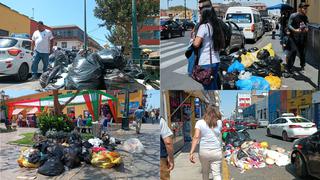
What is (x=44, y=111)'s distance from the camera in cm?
537

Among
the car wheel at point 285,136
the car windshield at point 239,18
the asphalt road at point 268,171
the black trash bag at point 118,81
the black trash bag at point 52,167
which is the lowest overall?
the black trash bag at point 52,167

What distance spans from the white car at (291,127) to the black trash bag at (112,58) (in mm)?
1856

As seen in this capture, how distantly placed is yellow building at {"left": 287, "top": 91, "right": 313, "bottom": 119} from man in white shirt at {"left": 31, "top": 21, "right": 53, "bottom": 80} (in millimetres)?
2705

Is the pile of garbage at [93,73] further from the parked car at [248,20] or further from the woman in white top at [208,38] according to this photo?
the parked car at [248,20]

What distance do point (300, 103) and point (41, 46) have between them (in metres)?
2.92

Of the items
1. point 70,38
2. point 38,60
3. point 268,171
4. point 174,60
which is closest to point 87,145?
point 38,60

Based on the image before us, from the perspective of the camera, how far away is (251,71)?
461 centimetres

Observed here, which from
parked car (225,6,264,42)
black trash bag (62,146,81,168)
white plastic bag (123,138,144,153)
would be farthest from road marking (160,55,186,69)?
black trash bag (62,146,81,168)

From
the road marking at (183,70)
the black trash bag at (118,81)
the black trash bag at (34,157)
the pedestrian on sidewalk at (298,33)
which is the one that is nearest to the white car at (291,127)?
the pedestrian on sidewalk at (298,33)

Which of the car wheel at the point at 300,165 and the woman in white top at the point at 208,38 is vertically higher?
the woman in white top at the point at 208,38

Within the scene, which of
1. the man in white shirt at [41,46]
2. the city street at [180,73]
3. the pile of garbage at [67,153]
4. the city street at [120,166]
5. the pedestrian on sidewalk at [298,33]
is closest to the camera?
the city street at [180,73]

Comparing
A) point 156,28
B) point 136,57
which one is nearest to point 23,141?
point 136,57

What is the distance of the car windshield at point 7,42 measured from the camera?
14.6ft

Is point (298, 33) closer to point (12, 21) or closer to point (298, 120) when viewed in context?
point (298, 120)
